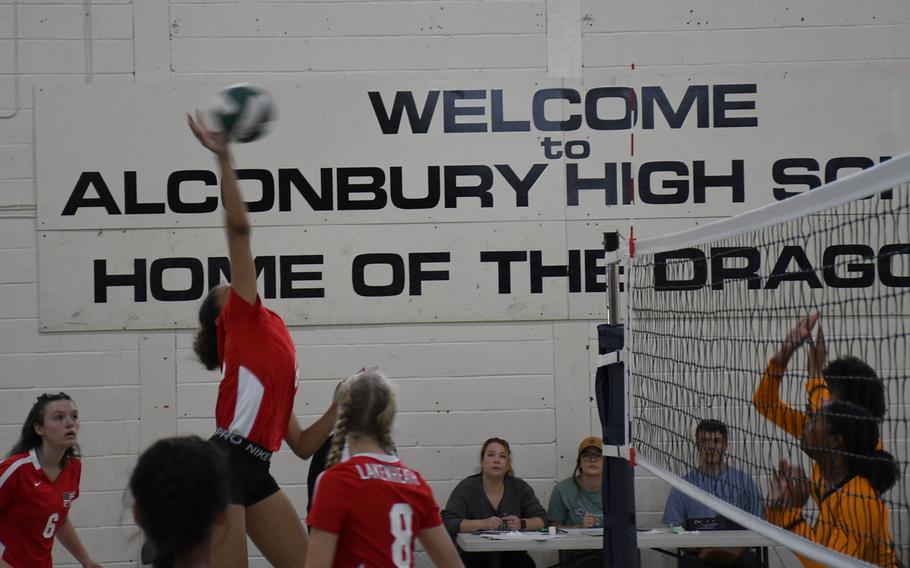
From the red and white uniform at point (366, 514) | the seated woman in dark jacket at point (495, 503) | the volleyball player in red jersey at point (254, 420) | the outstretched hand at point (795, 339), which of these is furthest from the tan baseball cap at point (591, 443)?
the red and white uniform at point (366, 514)

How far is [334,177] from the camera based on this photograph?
8219 millimetres

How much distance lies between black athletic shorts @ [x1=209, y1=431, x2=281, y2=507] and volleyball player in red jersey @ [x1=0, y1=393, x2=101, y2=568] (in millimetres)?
1722

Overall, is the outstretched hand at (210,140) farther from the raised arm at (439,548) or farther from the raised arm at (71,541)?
the raised arm at (71,541)

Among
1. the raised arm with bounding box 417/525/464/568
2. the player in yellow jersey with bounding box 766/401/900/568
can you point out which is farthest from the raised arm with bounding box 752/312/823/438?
the raised arm with bounding box 417/525/464/568

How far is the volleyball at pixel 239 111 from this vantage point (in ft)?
15.9

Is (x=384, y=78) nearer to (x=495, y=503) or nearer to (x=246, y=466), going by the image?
(x=495, y=503)

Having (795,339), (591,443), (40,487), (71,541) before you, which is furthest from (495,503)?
(795,339)

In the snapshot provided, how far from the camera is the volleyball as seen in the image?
191 inches

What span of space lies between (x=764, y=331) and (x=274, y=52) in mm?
4044

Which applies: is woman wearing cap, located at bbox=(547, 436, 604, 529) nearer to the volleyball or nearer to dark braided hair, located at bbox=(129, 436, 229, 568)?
the volleyball

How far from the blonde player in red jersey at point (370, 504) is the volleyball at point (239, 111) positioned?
5.15 ft

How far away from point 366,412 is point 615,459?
2053mm

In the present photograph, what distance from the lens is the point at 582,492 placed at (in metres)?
8.04

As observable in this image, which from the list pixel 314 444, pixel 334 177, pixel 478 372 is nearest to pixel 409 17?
pixel 334 177
